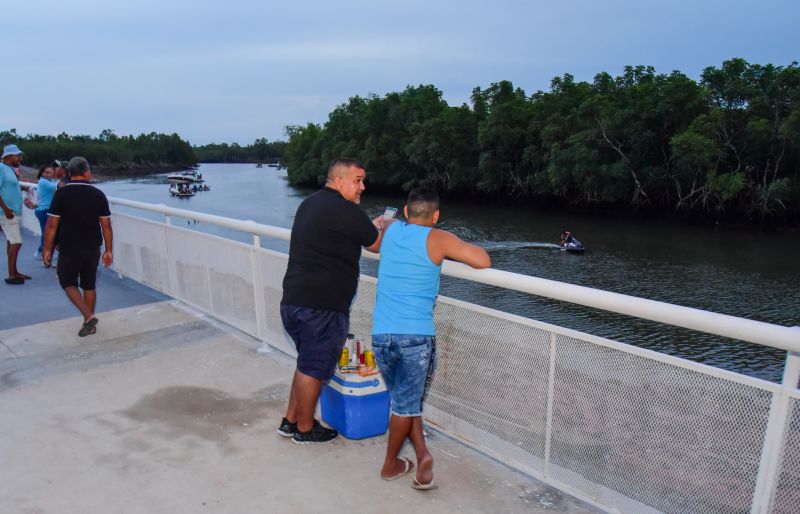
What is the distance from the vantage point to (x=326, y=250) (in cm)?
300

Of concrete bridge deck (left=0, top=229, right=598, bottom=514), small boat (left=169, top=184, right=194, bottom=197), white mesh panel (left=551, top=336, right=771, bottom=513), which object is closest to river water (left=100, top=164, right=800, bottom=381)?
concrete bridge deck (left=0, top=229, right=598, bottom=514)

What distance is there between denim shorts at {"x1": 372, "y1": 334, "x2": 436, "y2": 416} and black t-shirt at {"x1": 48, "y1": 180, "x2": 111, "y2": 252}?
12.3ft

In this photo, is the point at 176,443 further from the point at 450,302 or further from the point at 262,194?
the point at 262,194

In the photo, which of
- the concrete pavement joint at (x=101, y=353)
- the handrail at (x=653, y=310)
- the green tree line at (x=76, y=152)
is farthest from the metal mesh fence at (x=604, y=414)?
the green tree line at (x=76, y=152)

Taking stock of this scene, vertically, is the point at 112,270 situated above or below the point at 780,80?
below

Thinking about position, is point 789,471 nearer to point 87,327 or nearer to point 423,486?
point 423,486

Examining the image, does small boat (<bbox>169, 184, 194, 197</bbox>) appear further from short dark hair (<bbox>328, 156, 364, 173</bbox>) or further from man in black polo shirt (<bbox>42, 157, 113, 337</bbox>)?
short dark hair (<bbox>328, 156, 364, 173</bbox>)

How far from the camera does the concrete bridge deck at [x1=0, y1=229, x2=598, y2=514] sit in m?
2.74

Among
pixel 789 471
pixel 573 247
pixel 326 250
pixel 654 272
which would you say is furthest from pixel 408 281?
A: pixel 573 247

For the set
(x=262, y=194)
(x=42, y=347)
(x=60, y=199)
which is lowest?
(x=262, y=194)

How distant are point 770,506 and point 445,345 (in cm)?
165

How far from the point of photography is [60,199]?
16.7 feet

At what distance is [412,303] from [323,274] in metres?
0.58

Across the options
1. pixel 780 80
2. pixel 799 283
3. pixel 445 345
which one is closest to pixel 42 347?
pixel 445 345
